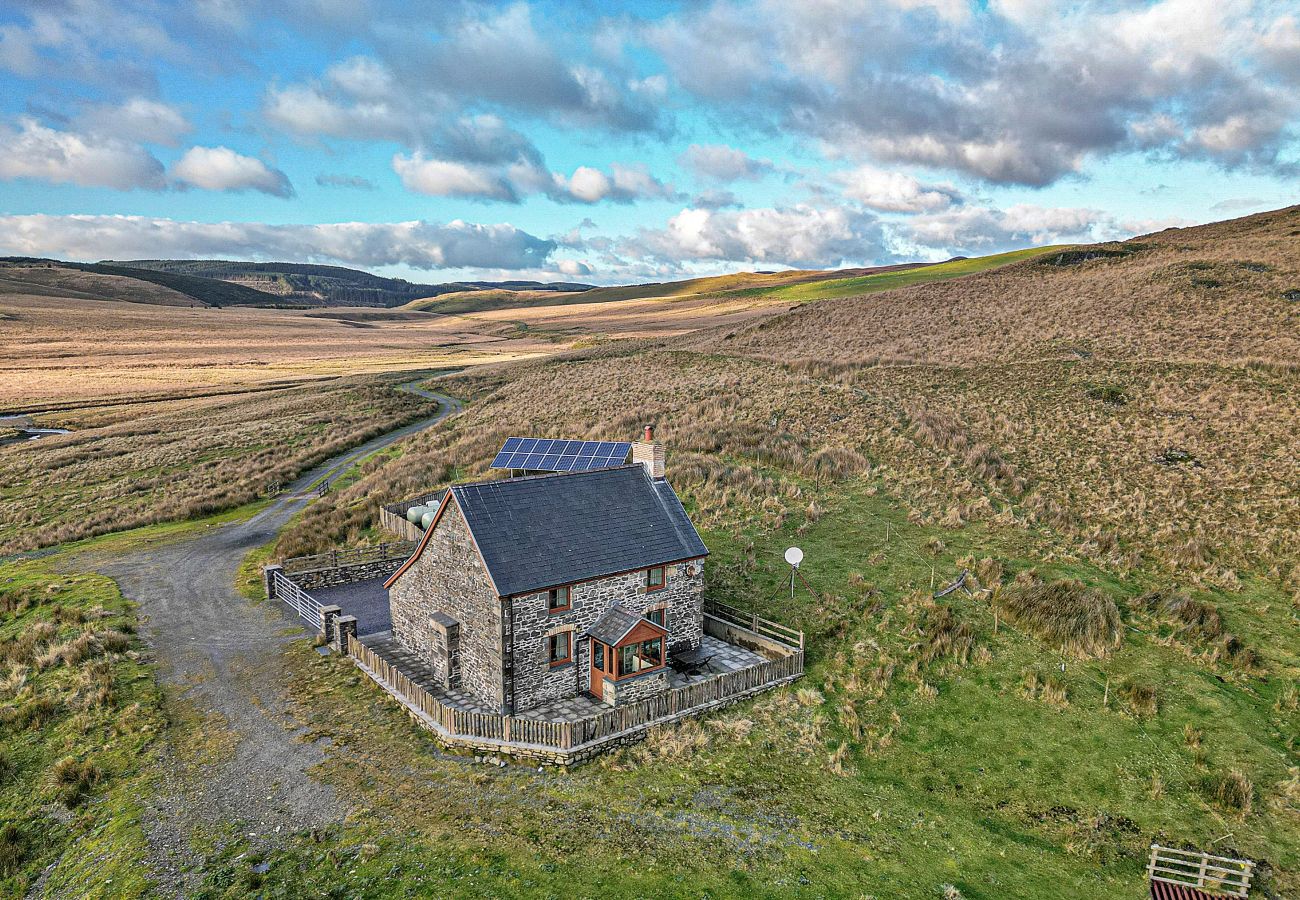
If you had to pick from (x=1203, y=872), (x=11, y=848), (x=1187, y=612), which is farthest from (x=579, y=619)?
(x=1187, y=612)

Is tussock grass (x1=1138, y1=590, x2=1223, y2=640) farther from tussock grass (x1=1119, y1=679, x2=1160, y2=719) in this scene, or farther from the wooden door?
the wooden door

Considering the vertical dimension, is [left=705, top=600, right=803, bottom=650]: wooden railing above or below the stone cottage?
below

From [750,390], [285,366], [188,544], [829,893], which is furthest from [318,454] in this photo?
[285,366]

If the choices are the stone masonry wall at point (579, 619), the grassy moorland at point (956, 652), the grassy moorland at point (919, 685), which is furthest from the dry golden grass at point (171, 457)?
the stone masonry wall at point (579, 619)

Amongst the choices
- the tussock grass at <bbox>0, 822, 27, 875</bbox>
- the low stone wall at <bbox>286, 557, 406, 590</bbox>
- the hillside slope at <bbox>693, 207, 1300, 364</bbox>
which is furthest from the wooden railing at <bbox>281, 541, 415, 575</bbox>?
the hillside slope at <bbox>693, 207, 1300, 364</bbox>

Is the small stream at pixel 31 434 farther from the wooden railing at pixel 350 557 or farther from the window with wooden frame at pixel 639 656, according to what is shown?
A: the window with wooden frame at pixel 639 656

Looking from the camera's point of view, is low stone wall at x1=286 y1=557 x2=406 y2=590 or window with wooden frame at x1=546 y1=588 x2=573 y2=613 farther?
low stone wall at x1=286 y1=557 x2=406 y2=590
